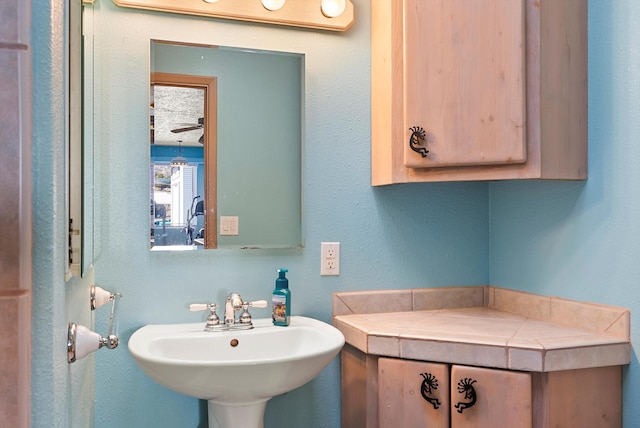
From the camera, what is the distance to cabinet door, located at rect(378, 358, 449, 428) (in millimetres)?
1423

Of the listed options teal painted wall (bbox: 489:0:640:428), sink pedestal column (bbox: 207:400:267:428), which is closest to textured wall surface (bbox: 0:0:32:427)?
sink pedestal column (bbox: 207:400:267:428)

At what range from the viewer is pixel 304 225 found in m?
1.79

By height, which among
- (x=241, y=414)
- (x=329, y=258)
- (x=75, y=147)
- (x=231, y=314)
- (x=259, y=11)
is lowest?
(x=241, y=414)

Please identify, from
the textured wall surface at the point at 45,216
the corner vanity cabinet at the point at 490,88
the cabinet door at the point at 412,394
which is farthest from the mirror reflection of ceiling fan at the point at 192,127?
the textured wall surface at the point at 45,216

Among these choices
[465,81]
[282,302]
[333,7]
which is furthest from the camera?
[333,7]

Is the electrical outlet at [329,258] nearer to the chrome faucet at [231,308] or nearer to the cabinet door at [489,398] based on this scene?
the chrome faucet at [231,308]

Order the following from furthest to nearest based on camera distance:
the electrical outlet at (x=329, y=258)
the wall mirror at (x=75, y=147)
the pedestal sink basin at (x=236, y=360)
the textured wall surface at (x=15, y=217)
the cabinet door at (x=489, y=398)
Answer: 1. the electrical outlet at (x=329, y=258)
2. the cabinet door at (x=489, y=398)
3. the pedestal sink basin at (x=236, y=360)
4. the wall mirror at (x=75, y=147)
5. the textured wall surface at (x=15, y=217)

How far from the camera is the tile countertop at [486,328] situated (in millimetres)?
1354

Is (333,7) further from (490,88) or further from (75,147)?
(75,147)

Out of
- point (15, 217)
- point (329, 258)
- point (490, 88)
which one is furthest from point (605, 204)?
point (15, 217)

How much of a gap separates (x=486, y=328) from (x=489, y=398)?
0.24 metres

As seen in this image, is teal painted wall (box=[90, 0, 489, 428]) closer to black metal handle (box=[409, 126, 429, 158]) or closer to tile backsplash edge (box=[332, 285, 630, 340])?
tile backsplash edge (box=[332, 285, 630, 340])

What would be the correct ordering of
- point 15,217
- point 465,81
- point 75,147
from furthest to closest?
1. point 465,81
2. point 75,147
3. point 15,217

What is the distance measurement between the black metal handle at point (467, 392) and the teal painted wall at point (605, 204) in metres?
0.44
